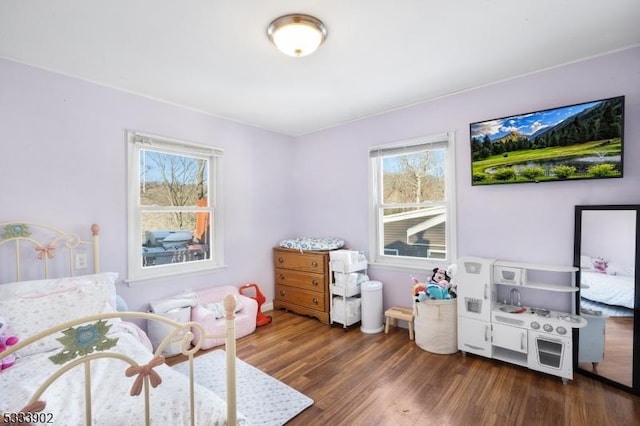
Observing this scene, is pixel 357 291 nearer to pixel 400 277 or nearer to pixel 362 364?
pixel 400 277

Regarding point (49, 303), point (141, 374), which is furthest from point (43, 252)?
point (141, 374)

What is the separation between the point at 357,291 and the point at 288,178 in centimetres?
186

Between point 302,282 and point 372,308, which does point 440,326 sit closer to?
point 372,308

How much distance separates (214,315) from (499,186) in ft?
9.68

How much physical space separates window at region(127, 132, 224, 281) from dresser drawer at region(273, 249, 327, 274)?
75 centimetres

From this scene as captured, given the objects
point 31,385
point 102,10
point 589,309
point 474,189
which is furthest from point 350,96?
point 31,385

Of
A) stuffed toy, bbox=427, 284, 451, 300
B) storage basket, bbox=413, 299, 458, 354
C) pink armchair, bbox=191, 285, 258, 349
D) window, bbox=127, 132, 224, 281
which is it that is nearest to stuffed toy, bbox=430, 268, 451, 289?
stuffed toy, bbox=427, 284, 451, 300

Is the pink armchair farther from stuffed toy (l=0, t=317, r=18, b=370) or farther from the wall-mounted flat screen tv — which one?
the wall-mounted flat screen tv

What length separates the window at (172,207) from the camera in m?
2.83

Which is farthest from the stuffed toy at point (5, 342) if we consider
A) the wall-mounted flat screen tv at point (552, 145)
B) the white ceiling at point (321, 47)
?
the wall-mounted flat screen tv at point (552, 145)

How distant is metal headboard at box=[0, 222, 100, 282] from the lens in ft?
7.09

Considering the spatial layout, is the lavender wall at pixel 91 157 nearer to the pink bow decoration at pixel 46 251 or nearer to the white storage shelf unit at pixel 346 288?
the pink bow decoration at pixel 46 251

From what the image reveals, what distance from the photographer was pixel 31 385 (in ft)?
4.53

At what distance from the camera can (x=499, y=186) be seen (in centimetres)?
268
